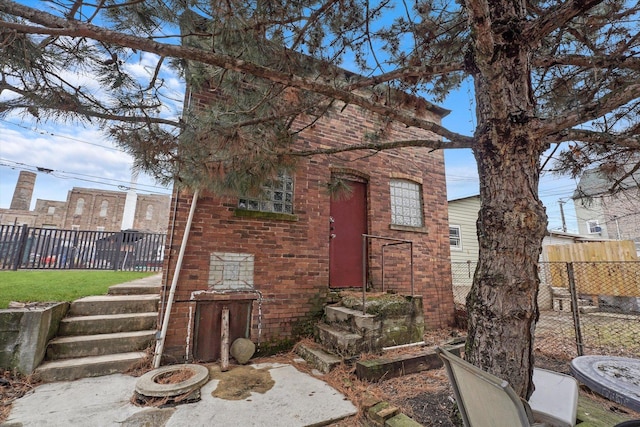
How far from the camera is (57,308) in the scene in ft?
11.6

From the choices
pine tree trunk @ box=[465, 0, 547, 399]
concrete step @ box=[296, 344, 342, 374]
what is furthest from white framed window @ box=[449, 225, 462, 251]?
pine tree trunk @ box=[465, 0, 547, 399]

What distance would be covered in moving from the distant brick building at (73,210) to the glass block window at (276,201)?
82.7 feet

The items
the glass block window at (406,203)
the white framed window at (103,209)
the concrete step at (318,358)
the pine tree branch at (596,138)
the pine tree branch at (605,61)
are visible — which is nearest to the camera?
the pine tree branch at (596,138)

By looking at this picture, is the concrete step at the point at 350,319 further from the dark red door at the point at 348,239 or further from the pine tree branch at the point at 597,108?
the pine tree branch at the point at 597,108

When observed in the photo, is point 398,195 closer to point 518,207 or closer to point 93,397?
point 518,207

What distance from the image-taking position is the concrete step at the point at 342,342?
12.0 feet

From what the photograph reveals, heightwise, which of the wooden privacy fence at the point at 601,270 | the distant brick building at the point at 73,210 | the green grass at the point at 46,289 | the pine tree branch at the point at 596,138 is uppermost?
the distant brick building at the point at 73,210

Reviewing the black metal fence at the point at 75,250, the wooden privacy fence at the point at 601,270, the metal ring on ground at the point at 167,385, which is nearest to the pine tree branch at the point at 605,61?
the metal ring on ground at the point at 167,385

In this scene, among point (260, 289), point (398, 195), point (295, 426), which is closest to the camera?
point (295, 426)

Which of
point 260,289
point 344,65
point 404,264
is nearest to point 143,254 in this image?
point 260,289

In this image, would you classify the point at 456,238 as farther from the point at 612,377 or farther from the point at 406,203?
the point at 612,377

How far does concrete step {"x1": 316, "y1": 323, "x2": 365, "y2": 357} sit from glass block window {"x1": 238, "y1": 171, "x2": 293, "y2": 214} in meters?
2.09

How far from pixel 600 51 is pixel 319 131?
12.7 feet

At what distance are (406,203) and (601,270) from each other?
790cm
